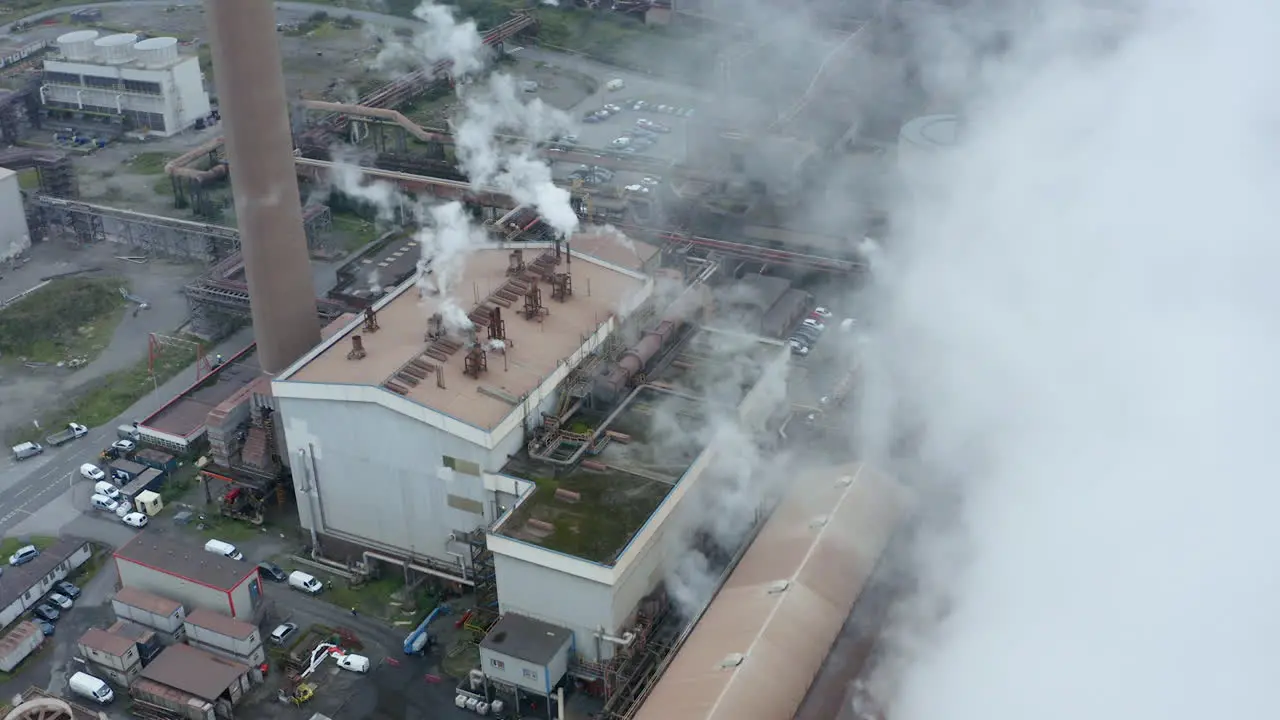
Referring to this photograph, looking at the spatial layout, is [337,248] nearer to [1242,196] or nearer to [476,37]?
[476,37]

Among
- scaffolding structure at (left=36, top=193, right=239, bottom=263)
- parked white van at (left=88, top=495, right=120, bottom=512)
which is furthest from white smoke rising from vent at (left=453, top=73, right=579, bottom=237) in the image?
parked white van at (left=88, top=495, right=120, bottom=512)

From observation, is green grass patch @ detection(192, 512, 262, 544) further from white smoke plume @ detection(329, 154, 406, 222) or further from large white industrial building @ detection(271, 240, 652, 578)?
white smoke plume @ detection(329, 154, 406, 222)

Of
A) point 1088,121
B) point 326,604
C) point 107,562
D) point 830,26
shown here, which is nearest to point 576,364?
point 326,604

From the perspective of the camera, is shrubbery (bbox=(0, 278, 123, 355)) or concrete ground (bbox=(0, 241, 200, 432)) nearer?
concrete ground (bbox=(0, 241, 200, 432))

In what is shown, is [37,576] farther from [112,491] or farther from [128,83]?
[128,83]

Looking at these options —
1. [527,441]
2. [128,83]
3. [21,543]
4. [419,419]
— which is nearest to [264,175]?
[419,419]

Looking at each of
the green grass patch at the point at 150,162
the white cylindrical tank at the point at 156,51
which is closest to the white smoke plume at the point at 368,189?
the green grass patch at the point at 150,162
